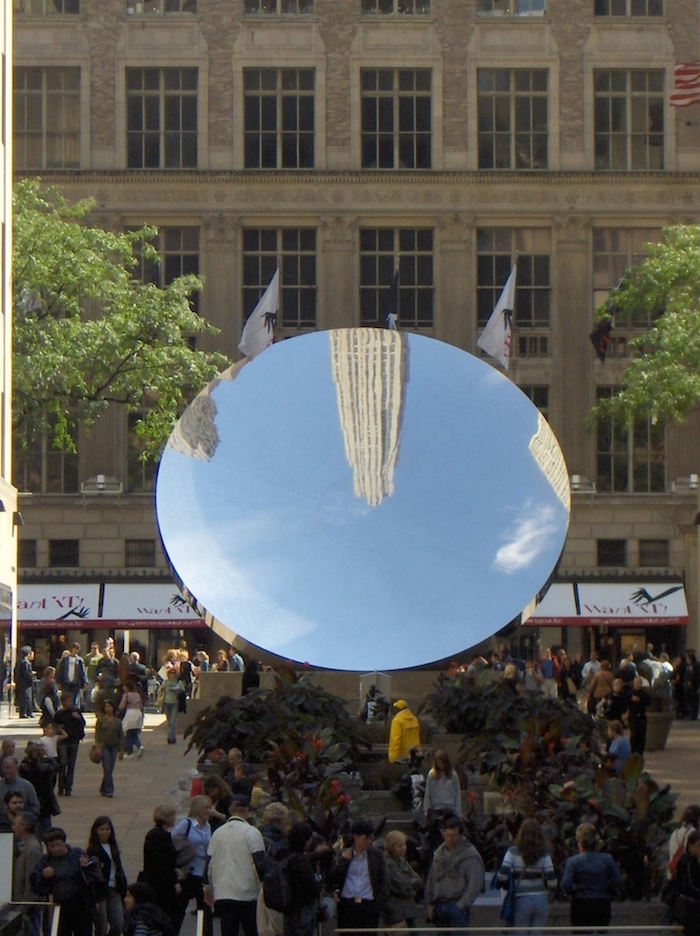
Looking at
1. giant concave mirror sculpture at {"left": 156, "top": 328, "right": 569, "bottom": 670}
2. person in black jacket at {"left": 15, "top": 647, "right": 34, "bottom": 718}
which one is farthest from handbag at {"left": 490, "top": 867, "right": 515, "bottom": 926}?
person in black jacket at {"left": 15, "top": 647, "right": 34, "bottom": 718}

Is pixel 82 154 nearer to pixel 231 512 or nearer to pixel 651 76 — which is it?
pixel 651 76

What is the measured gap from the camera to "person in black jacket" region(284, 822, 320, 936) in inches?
521

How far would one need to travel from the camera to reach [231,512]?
1166 inches

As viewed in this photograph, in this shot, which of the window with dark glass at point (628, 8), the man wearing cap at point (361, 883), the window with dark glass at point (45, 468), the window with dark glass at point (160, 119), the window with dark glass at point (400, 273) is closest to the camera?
the man wearing cap at point (361, 883)

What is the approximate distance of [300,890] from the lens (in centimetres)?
1323

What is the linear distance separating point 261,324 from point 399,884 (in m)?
36.8

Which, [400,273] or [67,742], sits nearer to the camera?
[67,742]

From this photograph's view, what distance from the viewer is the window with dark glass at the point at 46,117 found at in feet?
188

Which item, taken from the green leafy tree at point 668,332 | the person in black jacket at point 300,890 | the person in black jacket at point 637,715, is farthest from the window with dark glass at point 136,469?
the person in black jacket at point 300,890

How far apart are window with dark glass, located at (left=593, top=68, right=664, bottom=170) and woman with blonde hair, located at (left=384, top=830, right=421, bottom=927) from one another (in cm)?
4551

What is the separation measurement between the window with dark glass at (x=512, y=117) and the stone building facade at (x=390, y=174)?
0.07 m

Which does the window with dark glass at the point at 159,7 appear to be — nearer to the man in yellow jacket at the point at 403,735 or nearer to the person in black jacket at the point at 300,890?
the man in yellow jacket at the point at 403,735

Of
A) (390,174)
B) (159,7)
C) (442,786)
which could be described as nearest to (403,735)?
(442,786)

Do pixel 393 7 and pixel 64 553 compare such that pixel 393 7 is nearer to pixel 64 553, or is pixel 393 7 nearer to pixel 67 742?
pixel 64 553
